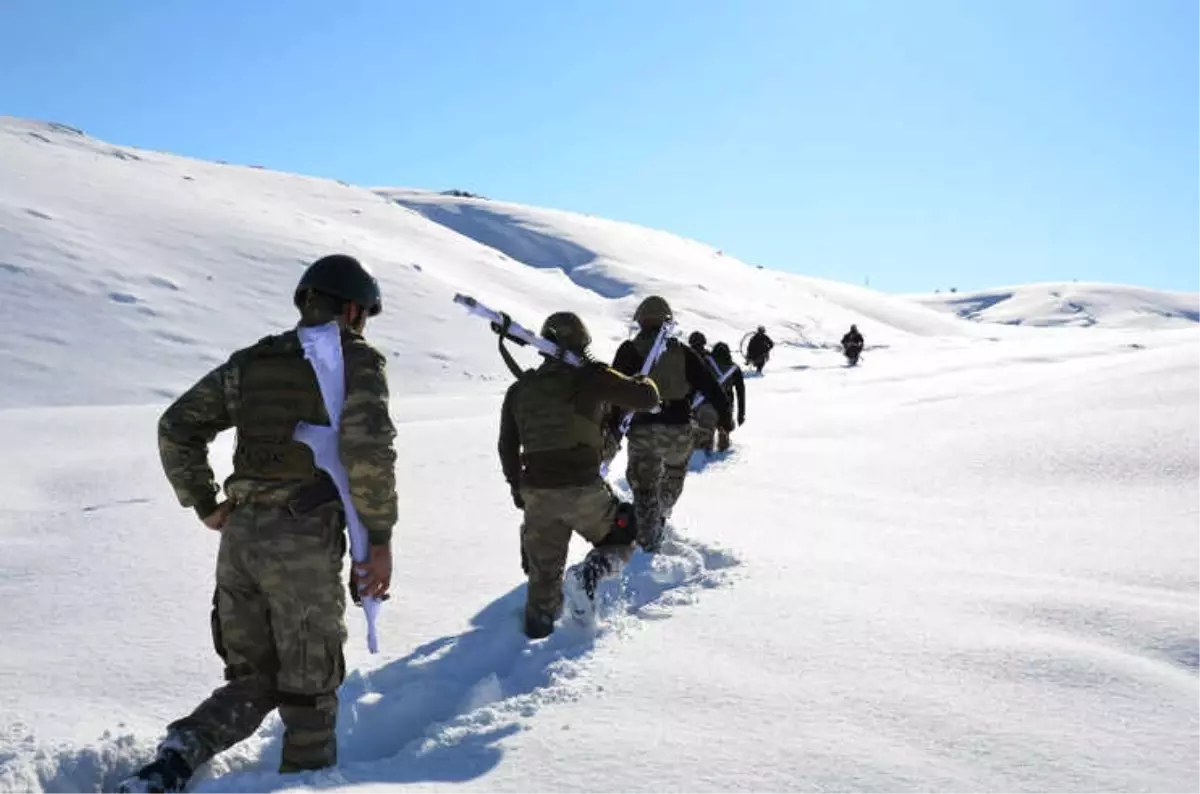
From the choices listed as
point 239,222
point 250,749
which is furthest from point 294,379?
point 239,222

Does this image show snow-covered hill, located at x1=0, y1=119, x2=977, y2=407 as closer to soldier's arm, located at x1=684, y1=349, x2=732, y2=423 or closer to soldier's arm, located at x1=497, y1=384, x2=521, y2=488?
soldier's arm, located at x1=684, y1=349, x2=732, y2=423

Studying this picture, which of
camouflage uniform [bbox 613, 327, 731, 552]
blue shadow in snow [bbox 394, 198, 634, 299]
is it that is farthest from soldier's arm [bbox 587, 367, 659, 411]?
blue shadow in snow [bbox 394, 198, 634, 299]

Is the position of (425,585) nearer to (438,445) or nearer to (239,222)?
(438,445)

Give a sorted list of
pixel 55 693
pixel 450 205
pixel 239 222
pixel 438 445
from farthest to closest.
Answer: pixel 450 205 < pixel 239 222 < pixel 438 445 < pixel 55 693

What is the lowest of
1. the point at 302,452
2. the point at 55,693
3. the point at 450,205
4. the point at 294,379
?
the point at 55,693

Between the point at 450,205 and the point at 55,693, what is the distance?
7155 centimetres

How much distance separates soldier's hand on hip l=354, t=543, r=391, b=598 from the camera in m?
3.06

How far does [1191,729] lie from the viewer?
2.88m

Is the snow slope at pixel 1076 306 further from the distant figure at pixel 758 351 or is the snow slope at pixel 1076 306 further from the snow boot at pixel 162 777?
the snow boot at pixel 162 777

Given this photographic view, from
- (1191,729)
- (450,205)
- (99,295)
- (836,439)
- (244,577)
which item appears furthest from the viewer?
(450,205)

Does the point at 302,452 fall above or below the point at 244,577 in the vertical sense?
above

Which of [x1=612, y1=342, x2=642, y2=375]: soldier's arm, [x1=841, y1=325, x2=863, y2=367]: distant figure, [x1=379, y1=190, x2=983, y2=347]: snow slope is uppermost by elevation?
[x1=379, y1=190, x2=983, y2=347]: snow slope

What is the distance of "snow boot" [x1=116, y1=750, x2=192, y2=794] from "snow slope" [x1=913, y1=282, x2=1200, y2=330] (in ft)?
380

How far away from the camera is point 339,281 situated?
3.15 metres
